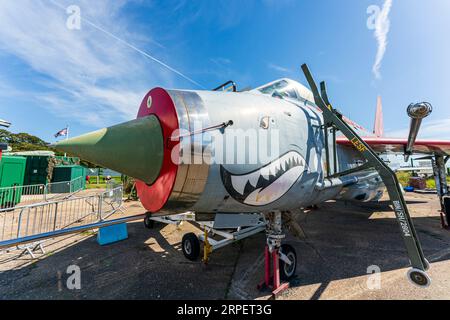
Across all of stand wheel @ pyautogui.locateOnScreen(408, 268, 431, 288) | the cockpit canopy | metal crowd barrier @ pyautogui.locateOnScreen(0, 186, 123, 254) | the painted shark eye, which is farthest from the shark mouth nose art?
metal crowd barrier @ pyautogui.locateOnScreen(0, 186, 123, 254)

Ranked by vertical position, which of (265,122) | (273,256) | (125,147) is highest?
(265,122)

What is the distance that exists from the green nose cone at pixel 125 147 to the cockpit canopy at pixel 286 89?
90.6 inches

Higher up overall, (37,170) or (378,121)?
(378,121)

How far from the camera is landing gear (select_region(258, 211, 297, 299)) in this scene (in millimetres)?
3053

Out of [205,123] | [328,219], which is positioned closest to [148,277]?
[205,123]

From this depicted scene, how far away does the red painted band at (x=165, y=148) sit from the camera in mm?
1878

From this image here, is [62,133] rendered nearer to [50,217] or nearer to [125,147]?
[50,217]

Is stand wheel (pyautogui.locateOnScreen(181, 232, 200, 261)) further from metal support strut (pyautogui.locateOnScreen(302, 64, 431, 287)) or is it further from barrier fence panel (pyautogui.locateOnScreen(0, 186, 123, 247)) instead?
metal support strut (pyautogui.locateOnScreen(302, 64, 431, 287))

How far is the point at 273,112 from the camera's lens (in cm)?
254

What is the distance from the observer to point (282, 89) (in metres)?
3.66

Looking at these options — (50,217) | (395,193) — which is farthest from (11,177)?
(395,193)

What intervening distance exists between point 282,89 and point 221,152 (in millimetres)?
2259

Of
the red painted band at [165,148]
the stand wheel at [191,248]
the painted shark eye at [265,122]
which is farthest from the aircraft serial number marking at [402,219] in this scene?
the stand wheel at [191,248]

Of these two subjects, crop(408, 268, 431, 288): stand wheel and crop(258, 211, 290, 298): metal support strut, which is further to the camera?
crop(258, 211, 290, 298): metal support strut
